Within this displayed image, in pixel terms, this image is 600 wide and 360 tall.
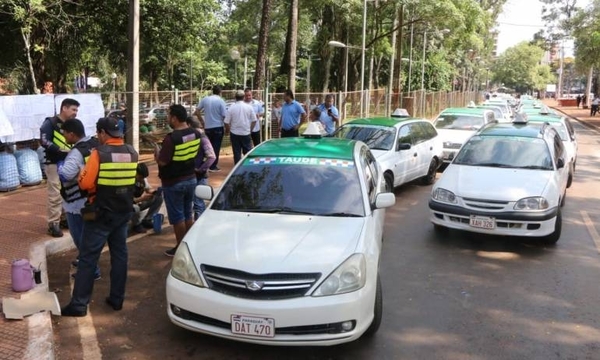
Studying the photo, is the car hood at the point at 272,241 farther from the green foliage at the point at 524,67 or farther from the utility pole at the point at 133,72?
the green foliage at the point at 524,67

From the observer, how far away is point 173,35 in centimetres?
1794

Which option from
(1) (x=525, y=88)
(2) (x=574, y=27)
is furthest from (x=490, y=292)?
(1) (x=525, y=88)

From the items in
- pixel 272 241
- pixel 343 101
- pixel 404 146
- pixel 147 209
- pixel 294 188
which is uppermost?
pixel 343 101

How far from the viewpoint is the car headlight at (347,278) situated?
3.95 m

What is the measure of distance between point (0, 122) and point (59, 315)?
19.3ft

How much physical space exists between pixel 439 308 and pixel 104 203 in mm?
Answer: 3191

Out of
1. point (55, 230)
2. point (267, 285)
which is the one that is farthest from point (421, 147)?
point (267, 285)

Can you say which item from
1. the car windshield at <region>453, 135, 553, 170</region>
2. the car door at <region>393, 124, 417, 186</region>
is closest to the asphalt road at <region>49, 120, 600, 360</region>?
the car windshield at <region>453, 135, 553, 170</region>

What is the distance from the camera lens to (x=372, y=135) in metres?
10.6

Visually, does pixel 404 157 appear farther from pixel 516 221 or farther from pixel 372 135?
pixel 516 221

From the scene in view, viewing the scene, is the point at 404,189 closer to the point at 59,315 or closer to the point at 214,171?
the point at 214,171

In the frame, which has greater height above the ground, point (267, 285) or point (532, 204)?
point (532, 204)

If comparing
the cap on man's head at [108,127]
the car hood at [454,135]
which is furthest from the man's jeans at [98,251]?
the car hood at [454,135]

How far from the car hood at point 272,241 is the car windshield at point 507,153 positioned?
423 centimetres
